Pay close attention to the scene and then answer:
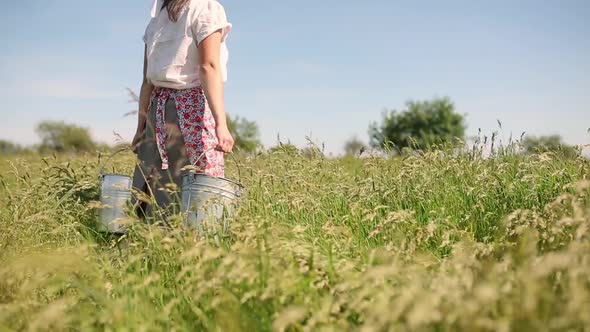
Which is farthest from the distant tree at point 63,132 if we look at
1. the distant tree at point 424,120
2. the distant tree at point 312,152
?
the distant tree at point 312,152

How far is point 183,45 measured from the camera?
4219 mm

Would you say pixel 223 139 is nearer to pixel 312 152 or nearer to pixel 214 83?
pixel 214 83

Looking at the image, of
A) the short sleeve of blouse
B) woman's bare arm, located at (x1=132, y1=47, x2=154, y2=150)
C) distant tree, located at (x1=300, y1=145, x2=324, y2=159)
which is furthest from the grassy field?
the short sleeve of blouse

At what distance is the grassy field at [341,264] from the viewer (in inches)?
68.4

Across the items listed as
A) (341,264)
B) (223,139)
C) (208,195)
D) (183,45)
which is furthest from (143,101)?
(341,264)

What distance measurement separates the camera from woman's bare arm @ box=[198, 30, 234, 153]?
4039mm

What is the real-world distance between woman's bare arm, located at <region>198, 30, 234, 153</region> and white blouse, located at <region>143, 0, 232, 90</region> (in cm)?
10

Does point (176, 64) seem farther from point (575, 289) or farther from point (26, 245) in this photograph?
point (575, 289)

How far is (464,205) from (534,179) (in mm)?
563

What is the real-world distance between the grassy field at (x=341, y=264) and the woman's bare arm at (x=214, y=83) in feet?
1.79

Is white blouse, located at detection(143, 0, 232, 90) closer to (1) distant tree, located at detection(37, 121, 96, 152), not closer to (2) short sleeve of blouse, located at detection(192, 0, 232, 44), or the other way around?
(2) short sleeve of blouse, located at detection(192, 0, 232, 44)

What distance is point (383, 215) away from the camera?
442cm

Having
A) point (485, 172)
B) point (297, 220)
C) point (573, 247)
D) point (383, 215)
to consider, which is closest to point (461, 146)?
point (485, 172)

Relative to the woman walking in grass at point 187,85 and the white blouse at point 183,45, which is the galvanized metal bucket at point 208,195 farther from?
the white blouse at point 183,45
